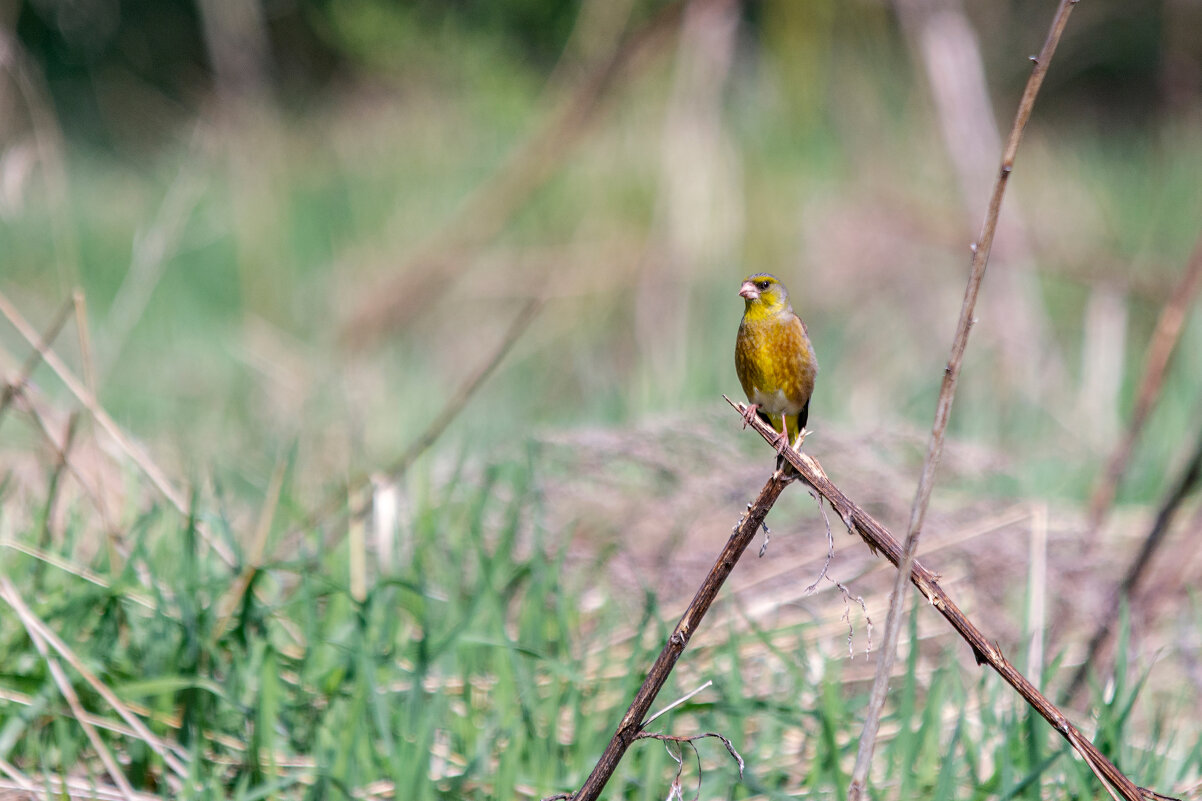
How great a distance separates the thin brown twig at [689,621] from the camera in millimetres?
1034

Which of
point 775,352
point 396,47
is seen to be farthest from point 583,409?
point 396,47

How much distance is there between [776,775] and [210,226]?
242 inches

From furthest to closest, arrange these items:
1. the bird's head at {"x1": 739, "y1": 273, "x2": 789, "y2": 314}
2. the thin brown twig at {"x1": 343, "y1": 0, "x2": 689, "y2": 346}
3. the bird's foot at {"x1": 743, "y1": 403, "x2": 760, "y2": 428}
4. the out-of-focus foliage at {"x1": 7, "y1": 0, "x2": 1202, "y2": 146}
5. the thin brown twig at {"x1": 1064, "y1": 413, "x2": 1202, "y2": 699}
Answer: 1. the out-of-focus foliage at {"x1": 7, "y1": 0, "x2": 1202, "y2": 146}
2. the thin brown twig at {"x1": 343, "y1": 0, "x2": 689, "y2": 346}
3. the thin brown twig at {"x1": 1064, "y1": 413, "x2": 1202, "y2": 699}
4. the bird's head at {"x1": 739, "y1": 273, "x2": 789, "y2": 314}
5. the bird's foot at {"x1": 743, "y1": 403, "x2": 760, "y2": 428}

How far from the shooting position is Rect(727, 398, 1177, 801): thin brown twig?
1021mm

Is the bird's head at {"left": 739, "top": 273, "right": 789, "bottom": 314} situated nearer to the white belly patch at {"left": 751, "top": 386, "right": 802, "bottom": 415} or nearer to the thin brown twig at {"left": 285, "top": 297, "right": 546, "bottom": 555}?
the white belly patch at {"left": 751, "top": 386, "right": 802, "bottom": 415}

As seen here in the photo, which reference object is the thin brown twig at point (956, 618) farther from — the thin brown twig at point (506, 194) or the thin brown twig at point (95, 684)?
the thin brown twig at point (506, 194)

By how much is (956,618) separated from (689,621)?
0.24 metres

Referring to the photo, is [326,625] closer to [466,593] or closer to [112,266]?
[466,593]

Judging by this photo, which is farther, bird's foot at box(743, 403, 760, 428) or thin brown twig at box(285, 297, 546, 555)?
thin brown twig at box(285, 297, 546, 555)

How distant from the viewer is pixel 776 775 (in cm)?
167

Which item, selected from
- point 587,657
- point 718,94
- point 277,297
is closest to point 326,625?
point 587,657

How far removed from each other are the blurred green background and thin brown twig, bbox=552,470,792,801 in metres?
0.52

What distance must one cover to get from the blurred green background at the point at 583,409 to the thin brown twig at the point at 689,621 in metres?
0.52

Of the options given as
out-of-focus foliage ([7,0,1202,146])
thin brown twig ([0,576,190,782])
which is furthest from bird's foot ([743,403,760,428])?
out-of-focus foliage ([7,0,1202,146])
